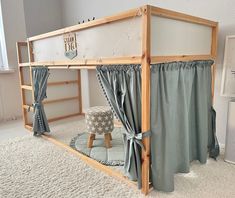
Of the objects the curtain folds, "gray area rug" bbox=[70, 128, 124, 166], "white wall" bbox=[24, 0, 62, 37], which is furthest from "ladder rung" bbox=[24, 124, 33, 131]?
the curtain folds

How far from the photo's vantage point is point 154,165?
160cm

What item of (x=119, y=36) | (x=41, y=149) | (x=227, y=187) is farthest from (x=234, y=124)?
(x=41, y=149)

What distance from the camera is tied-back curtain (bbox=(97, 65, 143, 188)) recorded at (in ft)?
5.15

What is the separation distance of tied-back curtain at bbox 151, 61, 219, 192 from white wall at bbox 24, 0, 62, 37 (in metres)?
3.19

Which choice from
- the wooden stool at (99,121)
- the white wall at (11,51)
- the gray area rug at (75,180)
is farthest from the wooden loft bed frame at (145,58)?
the white wall at (11,51)

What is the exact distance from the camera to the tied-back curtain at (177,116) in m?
1.56

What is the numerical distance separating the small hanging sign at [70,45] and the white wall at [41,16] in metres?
2.10

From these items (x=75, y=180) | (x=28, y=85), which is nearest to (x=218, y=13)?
(x=75, y=180)

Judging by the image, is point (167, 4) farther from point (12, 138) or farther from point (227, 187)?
point (12, 138)

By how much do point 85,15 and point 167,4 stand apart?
1629 millimetres

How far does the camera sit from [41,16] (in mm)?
3982

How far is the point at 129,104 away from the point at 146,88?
239 millimetres

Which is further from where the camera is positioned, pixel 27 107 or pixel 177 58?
pixel 27 107

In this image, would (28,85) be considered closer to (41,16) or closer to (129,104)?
(41,16)
